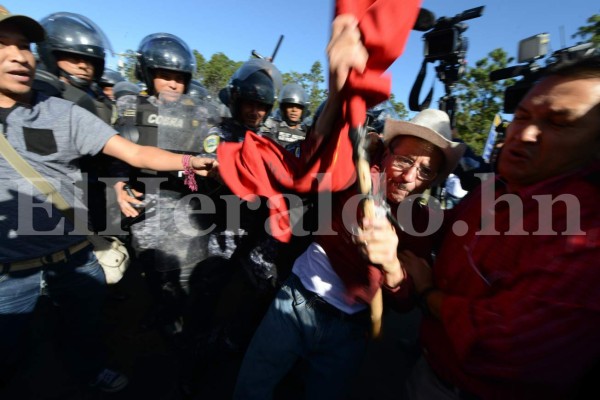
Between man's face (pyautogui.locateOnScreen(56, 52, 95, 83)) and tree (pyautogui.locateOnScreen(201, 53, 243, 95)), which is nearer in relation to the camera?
man's face (pyautogui.locateOnScreen(56, 52, 95, 83))

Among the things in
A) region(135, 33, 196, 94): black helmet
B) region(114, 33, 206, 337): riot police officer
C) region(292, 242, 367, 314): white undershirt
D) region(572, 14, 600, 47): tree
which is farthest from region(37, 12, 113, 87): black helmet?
region(572, 14, 600, 47): tree

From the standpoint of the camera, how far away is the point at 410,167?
4.66 ft

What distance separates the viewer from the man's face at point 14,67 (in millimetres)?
1512

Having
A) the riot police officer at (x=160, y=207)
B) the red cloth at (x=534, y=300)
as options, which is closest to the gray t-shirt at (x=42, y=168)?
the riot police officer at (x=160, y=207)

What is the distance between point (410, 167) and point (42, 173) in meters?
1.94

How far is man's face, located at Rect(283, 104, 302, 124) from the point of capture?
628 centimetres

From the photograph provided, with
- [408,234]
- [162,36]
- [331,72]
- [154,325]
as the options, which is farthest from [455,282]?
[162,36]

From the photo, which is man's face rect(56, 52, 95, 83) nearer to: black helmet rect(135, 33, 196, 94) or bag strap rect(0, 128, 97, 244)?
black helmet rect(135, 33, 196, 94)

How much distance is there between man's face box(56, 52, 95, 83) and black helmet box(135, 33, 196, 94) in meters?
0.53

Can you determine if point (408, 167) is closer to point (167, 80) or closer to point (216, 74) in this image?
point (167, 80)

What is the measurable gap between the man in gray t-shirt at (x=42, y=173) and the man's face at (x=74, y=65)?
1.55 meters

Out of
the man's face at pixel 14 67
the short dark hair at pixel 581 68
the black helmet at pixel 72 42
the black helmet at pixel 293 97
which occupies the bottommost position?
the short dark hair at pixel 581 68

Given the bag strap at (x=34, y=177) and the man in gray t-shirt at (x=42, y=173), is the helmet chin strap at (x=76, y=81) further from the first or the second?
the bag strap at (x=34, y=177)

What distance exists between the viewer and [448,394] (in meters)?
1.27
